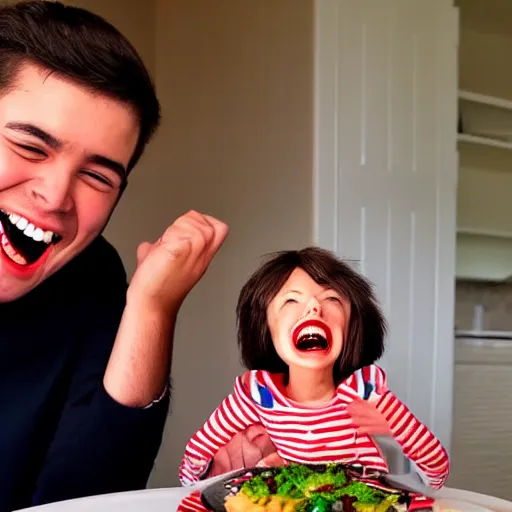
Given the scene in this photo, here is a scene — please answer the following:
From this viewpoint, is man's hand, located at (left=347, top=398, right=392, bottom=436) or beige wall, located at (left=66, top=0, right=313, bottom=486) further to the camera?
beige wall, located at (left=66, top=0, right=313, bottom=486)

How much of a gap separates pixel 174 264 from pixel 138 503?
0.96 ft

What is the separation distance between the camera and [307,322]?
794 millimetres

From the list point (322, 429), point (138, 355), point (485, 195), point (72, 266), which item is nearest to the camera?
point (322, 429)

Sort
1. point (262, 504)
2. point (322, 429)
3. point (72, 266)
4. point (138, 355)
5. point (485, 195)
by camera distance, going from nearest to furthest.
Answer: point (262, 504) → point (322, 429) → point (138, 355) → point (72, 266) → point (485, 195)

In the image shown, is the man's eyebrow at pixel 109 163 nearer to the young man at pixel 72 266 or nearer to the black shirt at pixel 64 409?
the young man at pixel 72 266

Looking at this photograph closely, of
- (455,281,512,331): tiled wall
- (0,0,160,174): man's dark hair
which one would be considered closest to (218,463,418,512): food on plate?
(0,0,160,174): man's dark hair

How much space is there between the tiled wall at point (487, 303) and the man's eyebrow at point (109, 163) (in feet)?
6.21

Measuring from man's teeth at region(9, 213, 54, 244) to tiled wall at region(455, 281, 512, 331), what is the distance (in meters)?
1.98

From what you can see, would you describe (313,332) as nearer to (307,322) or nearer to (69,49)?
(307,322)

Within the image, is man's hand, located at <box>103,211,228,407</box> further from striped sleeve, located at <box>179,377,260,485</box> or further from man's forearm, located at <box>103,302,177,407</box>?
striped sleeve, located at <box>179,377,260,485</box>

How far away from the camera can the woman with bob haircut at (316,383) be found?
79cm

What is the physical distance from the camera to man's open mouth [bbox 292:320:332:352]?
31.1 inches

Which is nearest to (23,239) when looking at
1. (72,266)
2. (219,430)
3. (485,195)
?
(72,266)

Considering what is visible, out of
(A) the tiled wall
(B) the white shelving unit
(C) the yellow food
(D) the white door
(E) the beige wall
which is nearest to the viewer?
(C) the yellow food
